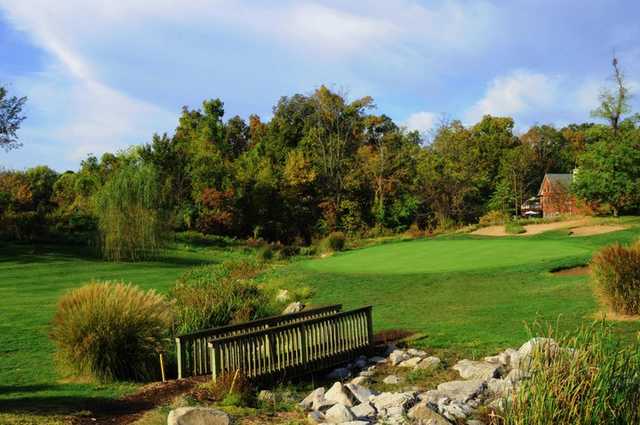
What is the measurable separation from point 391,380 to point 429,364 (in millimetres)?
710

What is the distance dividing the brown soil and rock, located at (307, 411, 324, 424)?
1863 mm

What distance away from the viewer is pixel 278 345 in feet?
30.8

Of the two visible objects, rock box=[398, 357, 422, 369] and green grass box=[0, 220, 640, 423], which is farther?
rock box=[398, 357, 422, 369]

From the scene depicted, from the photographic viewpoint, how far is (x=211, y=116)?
56.0 metres

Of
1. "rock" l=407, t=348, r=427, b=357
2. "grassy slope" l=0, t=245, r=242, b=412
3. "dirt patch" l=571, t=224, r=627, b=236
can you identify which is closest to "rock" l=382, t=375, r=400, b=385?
"rock" l=407, t=348, r=427, b=357

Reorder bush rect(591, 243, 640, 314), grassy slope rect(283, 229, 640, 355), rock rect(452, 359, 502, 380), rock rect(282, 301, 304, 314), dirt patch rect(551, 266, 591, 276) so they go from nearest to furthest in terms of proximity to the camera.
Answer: rock rect(452, 359, 502, 380)
bush rect(591, 243, 640, 314)
grassy slope rect(283, 229, 640, 355)
rock rect(282, 301, 304, 314)
dirt patch rect(551, 266, 591, 276)

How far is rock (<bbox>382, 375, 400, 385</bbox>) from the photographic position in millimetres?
8914

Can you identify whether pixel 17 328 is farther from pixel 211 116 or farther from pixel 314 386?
pixel 211 116

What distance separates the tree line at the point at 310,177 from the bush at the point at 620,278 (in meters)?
22.6

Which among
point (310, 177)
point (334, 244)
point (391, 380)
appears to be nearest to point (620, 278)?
point (391, 380)

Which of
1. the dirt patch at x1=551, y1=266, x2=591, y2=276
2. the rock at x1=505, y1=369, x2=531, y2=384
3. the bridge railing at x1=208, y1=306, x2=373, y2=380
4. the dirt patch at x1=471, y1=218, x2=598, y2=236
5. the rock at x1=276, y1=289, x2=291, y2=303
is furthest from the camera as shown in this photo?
the dirt patch at x1=471, y1=218, x2=598, y2=236

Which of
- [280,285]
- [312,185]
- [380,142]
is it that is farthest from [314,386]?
[380,142]

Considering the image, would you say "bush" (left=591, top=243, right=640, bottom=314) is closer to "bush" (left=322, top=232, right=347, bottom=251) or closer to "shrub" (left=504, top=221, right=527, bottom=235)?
"bush" (left=322, top=232, right=347, bottom=251)

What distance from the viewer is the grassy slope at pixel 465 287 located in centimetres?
1127
